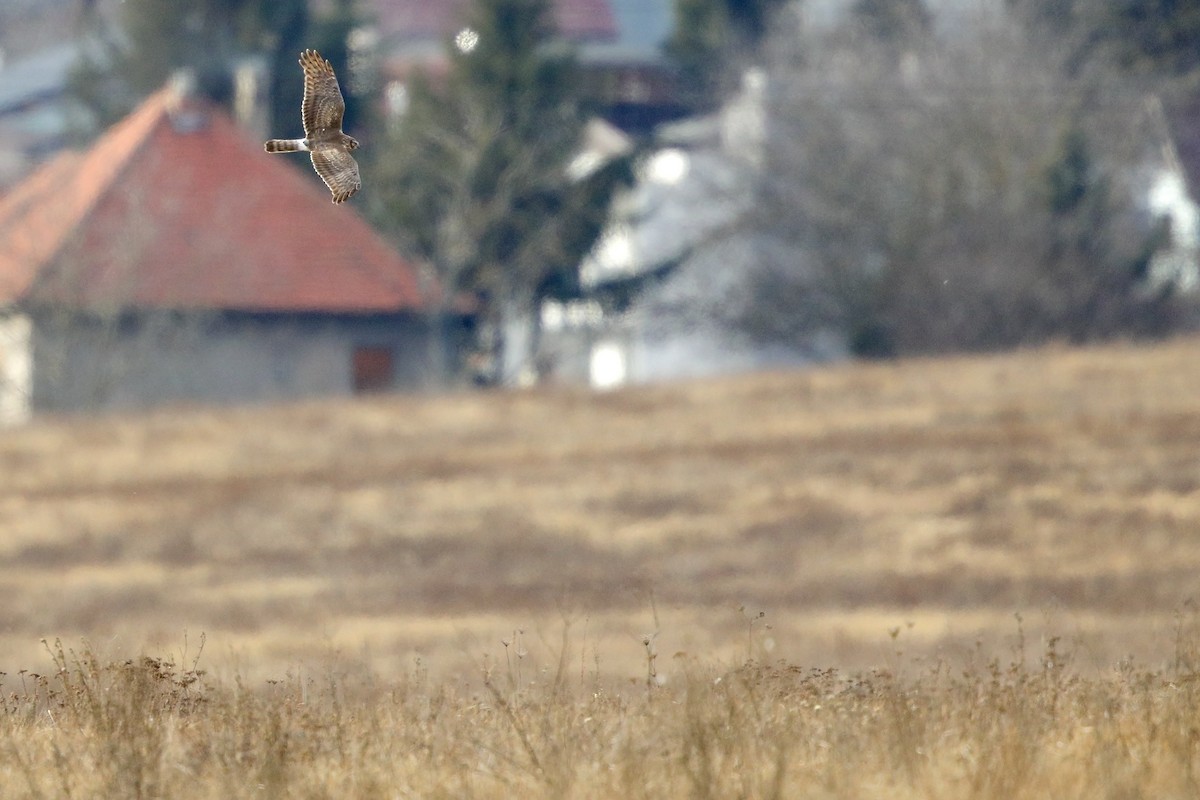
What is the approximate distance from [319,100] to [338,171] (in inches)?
13.8

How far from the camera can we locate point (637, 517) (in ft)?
74.0

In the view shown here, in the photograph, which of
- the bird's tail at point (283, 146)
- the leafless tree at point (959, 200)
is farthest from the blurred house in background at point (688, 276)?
the bird's tail at point (283, 146)

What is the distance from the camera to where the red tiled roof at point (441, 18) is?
7281cm

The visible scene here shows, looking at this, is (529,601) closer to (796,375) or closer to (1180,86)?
(796,375)

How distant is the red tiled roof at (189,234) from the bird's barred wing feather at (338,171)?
32119 millimetres

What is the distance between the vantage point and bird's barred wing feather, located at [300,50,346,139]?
7074 mm

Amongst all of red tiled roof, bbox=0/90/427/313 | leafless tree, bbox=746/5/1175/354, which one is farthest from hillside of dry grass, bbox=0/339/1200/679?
red tiled roof, bbox=0/90/427/313

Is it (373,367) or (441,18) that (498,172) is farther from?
(441,18)

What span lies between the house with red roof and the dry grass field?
7.90m

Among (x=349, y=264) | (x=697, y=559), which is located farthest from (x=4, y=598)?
(x=349, y=264)

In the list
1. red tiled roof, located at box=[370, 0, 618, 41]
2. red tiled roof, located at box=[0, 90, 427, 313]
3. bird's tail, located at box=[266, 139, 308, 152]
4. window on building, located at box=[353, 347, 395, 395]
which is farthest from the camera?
red tiled roof, located at box=[370, 0, 618, 41]

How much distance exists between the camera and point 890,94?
148 feet

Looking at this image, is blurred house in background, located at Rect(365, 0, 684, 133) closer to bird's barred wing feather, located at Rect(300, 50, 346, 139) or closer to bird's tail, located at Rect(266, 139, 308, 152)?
bird's barred wing feather, located at Rect(300, 50, 346, 139)

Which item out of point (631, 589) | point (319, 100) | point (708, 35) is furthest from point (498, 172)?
point (319, 100)
